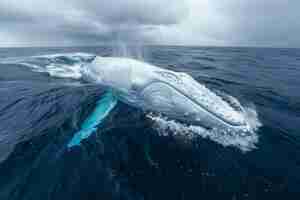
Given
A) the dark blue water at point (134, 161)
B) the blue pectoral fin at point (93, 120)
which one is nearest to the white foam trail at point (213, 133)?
the dark blue water at point (134, 161)

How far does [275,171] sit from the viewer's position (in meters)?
4.95

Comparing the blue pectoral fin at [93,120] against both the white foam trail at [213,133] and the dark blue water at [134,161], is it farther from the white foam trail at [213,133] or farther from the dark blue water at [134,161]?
the white foam trail at [213,133]

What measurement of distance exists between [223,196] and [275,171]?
2.03 meters

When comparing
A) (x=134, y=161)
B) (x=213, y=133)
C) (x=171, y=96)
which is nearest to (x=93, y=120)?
(x=134, y=161)

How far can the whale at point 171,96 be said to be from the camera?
5.61 metres

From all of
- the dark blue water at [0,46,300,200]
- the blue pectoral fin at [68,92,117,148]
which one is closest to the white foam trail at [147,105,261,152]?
the dark blue water at [0,46,300,200]

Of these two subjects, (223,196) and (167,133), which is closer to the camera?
(223,196)

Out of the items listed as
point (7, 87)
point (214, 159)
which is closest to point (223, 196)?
point (214, 159)

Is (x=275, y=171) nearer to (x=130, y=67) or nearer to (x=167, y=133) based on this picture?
(x=167, y=133)

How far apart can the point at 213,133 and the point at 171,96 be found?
1872mm

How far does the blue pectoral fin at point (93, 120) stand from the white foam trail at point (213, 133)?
188 cm

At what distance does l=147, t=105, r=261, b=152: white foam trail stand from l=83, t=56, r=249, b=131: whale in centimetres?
20

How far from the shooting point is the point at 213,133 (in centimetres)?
582

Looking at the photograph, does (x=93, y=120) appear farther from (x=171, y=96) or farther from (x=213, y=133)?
(x=213, y=133)
